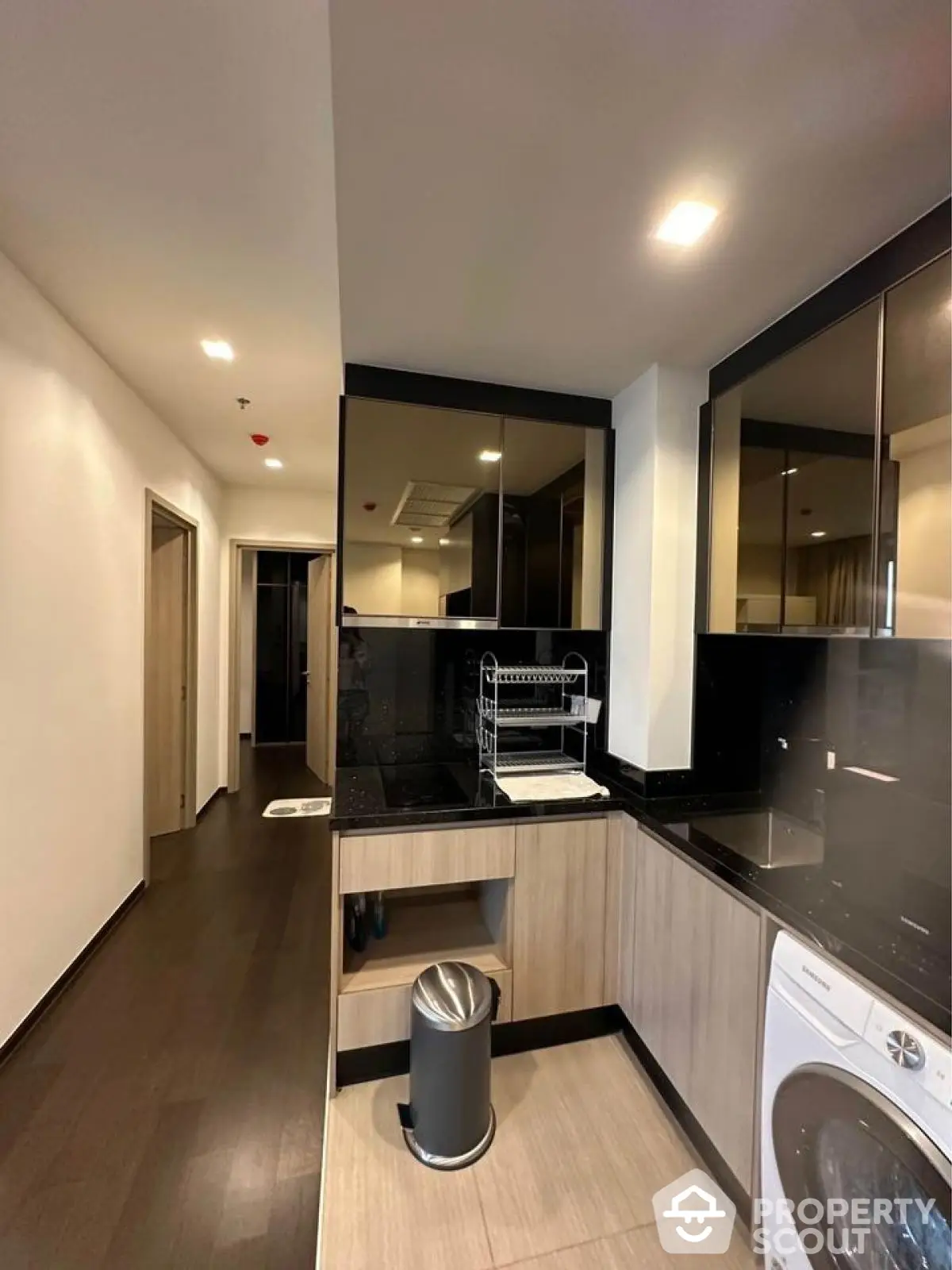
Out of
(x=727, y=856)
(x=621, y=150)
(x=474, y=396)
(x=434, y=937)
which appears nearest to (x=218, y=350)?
(x=474, y=396)

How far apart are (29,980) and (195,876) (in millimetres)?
1189

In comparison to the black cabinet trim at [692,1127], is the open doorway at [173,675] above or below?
above

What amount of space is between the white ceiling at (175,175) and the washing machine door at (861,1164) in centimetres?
229

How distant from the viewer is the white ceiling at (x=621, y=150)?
0.85 meters

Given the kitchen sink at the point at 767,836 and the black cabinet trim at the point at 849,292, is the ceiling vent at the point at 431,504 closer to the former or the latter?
the black cabinet trim at the point at 849,292

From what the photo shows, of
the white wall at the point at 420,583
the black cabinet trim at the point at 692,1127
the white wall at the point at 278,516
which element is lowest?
the black cabinet trim at the point at 692,1127

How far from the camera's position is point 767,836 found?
75.2 inches

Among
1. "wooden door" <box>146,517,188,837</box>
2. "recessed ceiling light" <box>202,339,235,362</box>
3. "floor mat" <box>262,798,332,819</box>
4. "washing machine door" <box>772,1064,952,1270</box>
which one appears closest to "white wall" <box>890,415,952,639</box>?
"washing machine door" <box>772,1064,952,1270</box>

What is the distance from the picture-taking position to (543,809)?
1792 millimetres

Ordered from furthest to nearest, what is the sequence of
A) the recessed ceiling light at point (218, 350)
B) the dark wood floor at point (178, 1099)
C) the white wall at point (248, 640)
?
the white wall at point (248, 640)
the recessed ceiling light at point (218, 350)
the dark wood floor at point (178, 1099)

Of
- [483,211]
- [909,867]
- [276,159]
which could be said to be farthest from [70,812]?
[909,867]

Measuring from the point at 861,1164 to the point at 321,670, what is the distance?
4.33 metres

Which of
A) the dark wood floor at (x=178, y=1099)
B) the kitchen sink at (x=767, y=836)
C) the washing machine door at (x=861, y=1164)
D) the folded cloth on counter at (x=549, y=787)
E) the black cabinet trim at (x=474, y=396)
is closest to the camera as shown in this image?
the washing machine door at (x=861, y=1164)

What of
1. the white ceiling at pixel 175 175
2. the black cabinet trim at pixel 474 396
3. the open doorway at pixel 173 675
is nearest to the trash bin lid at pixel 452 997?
the black cabinet trim at pixel 474 396
